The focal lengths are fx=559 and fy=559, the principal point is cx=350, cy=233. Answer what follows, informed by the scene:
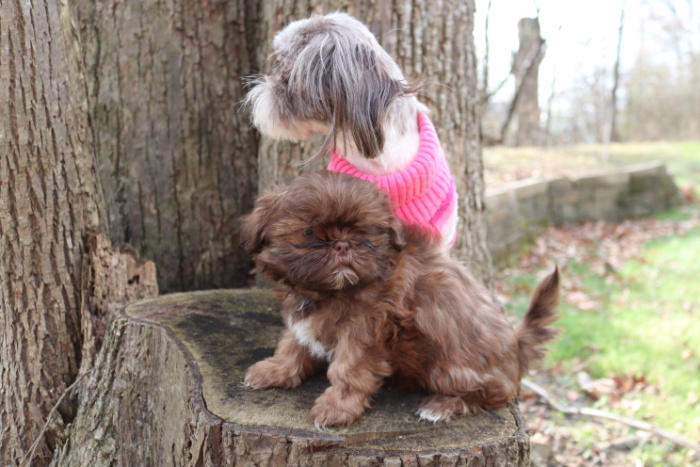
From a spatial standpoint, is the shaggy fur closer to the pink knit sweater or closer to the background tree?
the pink knit sweater

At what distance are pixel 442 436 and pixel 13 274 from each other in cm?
240

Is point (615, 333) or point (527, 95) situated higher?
point (527, 95)

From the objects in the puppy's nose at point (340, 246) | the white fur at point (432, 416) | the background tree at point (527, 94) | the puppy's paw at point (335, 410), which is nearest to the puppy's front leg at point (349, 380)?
the puppy's paw at point (335, 410)

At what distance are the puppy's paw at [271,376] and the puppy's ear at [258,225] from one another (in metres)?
0.55

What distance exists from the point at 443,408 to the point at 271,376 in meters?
0.77

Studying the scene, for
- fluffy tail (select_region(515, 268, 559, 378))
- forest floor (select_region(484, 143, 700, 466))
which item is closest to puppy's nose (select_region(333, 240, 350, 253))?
fluffy tail (select_region(515, 268, 559, 378))

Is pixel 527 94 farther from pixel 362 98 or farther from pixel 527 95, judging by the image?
pixel 362 98

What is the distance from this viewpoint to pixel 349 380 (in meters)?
2.30

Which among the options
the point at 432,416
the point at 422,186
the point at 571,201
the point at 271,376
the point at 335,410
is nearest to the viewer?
the point at 335,410

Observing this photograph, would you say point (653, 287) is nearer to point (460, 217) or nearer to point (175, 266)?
point (460, 217)

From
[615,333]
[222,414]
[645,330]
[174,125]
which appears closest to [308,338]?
[222,414]

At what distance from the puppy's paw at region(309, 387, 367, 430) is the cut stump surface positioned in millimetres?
33

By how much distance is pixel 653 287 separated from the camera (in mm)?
7750

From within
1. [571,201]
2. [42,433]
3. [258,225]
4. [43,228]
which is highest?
[258,225]
